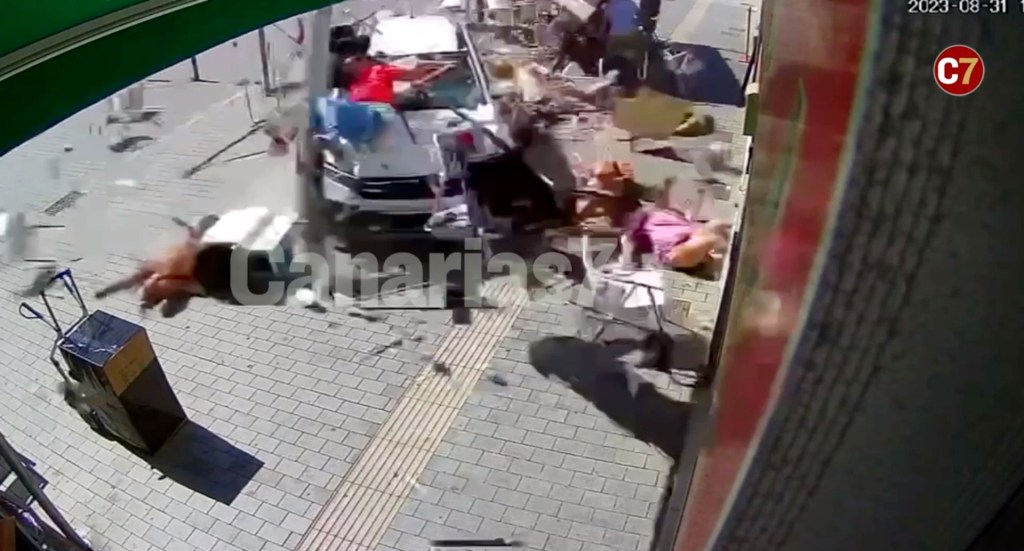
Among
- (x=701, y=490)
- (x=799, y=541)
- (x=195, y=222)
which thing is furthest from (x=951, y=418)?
(x=195, y=222)

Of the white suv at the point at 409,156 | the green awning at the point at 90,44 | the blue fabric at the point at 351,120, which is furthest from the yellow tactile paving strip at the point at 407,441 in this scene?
the green awning at the point at 90,44

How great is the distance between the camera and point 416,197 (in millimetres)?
1798

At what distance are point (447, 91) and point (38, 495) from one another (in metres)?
1.17

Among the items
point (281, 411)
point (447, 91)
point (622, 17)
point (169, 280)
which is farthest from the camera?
point (622, 17)

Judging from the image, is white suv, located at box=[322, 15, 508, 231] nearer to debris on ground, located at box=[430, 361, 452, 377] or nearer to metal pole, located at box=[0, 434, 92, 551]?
debris on ground, located at box=[430, 361, 452, 377]

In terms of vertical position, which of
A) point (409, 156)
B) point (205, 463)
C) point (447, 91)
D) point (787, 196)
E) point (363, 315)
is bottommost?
point (205, 463)

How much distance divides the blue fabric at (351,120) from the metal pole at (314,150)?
0.04m

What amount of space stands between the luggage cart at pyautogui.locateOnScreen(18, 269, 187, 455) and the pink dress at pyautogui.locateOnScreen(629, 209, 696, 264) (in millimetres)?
1016

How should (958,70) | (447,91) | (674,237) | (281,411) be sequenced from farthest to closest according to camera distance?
(447,91) < (674,237) < (281,411) < (958,70)

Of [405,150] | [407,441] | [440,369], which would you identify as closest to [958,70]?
[407,441]

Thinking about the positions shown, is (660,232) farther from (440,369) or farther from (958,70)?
(958,70)

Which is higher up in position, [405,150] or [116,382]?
[405,150]

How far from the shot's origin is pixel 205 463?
1355 millimetres

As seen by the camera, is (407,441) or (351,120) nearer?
(407,441)
